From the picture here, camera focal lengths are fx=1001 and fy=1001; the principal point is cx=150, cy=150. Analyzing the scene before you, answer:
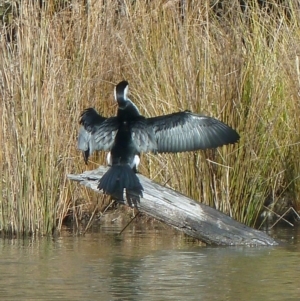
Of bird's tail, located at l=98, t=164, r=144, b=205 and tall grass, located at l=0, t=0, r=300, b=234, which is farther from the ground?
tall grass, located at l=0, t=0, r=300, b=234

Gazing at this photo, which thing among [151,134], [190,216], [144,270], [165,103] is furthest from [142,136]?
[144,270]

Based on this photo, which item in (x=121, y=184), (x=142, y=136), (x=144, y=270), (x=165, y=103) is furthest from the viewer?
(x=165, y=103)

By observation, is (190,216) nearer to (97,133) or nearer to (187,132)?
(187,132)

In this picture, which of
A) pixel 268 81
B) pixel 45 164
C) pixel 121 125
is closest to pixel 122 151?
pixel 121 125

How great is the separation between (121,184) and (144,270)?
0.81 meters

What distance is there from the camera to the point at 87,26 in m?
9.44

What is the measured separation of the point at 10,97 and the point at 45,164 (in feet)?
2.11

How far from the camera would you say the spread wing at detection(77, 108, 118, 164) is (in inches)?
311

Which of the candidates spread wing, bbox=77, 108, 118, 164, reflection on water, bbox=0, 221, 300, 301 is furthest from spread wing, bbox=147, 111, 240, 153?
reflection on water, bbox=0, 221, 300, 301

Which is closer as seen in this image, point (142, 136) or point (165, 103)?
point (142, 136)

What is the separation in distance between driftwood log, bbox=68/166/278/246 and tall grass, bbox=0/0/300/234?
0.68 meters

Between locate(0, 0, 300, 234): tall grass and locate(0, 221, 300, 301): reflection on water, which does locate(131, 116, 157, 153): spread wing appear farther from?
locate(0, 221, 300, 301): reflection on water

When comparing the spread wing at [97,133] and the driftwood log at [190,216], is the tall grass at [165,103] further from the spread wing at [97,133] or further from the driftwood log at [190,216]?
the driftwood log at [190,216]

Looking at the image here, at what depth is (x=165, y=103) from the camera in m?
8.80
